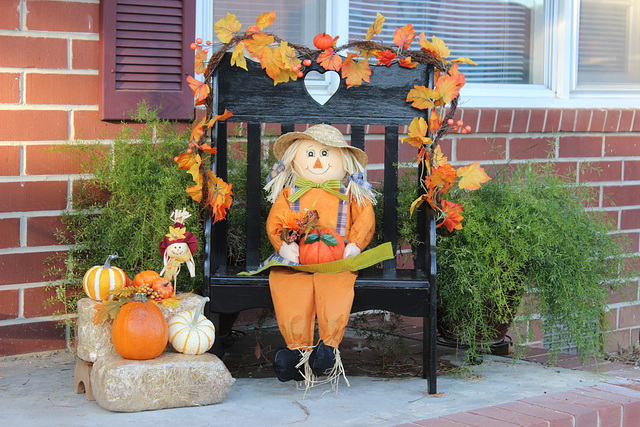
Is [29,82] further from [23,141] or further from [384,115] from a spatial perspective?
[384,115]

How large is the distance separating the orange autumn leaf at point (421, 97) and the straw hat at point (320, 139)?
31 centimetres

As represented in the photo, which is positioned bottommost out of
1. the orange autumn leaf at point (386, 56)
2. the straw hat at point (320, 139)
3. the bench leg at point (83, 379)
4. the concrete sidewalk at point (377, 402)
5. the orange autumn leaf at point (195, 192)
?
the concrete sidewalk at point (377, 402)

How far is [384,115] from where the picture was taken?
10.6 ft

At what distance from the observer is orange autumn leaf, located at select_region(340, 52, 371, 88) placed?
10.4 ft

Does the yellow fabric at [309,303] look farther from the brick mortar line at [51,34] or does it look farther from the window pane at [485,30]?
the window pane at [485,30]

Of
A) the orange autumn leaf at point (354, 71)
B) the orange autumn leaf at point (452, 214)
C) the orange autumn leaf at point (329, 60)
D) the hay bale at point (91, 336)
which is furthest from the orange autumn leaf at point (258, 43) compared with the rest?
the hay bale at point (91, 336)

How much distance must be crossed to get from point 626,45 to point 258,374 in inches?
142

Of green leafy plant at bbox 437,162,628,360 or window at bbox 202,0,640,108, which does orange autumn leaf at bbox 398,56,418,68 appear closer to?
green leafy plant at bbox 437,162,628,360

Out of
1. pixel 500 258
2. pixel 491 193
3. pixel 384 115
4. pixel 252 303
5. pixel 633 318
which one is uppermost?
pixel 384 115

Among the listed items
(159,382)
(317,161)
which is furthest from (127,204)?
(159,382)

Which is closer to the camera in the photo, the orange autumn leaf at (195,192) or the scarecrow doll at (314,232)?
the scarecrow doll at (314,232)

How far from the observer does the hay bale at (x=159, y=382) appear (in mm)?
2594

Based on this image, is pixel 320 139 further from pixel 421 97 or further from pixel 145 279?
pixel 145 279

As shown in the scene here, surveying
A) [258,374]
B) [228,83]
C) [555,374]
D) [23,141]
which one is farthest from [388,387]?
[23,141]
